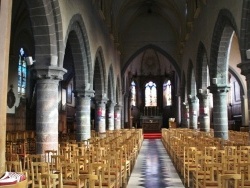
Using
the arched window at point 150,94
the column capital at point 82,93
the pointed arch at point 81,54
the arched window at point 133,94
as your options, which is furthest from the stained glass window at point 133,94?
the column capital at point 82,93

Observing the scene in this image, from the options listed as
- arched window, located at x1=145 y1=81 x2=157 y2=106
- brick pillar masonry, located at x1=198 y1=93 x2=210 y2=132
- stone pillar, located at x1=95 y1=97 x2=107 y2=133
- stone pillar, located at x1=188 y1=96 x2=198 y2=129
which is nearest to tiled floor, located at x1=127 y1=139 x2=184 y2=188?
stone pillar, located at x1=95 y1=97 x2=107 y2=133

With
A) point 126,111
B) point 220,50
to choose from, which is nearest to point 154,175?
point 220,50

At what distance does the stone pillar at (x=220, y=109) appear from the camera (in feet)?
52.0

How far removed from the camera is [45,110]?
34.1ft

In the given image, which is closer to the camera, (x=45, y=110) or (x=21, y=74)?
(x=45, y=110)

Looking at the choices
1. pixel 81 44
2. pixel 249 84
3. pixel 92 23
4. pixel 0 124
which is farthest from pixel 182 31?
pixel 0 124

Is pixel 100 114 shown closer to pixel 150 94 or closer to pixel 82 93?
pixel 82 93

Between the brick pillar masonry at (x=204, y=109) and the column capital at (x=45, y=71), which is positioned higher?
the column capital at (x=45, y=71)

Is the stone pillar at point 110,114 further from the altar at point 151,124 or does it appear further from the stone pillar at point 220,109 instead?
the altar at point 151,124

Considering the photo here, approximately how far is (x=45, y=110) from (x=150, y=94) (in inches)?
1321

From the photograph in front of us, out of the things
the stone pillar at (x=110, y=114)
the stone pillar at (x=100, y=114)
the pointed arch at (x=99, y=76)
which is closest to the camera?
the stone pillar at (x=100, y=114)

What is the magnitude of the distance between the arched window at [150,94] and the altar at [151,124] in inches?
208

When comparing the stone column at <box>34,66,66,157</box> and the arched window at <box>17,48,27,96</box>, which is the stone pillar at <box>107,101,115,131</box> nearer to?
the arched window at <box>17,48,27,96</box>

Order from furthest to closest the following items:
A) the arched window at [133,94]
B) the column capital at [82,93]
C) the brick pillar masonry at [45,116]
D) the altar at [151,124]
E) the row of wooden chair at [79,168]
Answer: the arched window at [133,94] → the altar at [151,124] → the column capital at [82,93] → the brick pillar masonry at [45,116] → the row of wooden chair at [79,168]
